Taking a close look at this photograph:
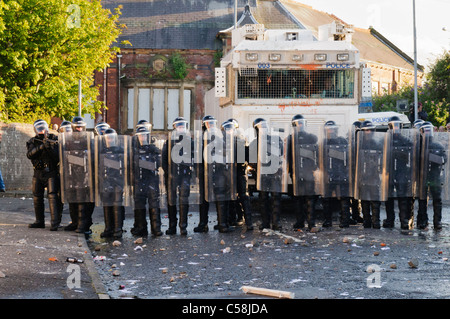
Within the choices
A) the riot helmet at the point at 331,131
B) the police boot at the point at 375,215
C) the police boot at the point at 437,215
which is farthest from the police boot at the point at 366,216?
the riot helmet at the point at 331,131

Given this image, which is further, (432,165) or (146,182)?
(432,165)

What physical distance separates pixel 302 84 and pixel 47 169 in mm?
5975

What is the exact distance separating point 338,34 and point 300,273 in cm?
869

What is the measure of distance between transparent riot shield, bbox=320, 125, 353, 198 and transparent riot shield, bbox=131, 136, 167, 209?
296 centimetres

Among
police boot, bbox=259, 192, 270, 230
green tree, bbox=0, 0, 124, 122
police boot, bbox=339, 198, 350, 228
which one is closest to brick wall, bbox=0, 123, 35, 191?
green tree, bbox=0, 0, 124, 122

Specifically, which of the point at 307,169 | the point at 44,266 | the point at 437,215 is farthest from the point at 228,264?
the point at 437,215

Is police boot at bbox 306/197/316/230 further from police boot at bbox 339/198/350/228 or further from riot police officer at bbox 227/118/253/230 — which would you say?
riot police officer at bbox 227/118/253/230

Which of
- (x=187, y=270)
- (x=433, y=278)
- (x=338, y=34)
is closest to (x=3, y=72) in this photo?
(x=338, y=34)

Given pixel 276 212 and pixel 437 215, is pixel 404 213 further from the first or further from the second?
pixel 276 212

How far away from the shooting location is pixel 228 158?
1266cm

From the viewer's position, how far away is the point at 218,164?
12.6 meters

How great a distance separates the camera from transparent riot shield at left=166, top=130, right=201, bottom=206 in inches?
487

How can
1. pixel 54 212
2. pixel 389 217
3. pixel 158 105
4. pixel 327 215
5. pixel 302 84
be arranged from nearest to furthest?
pixel 54 212 → pixel 389 217 → pixel 327 215 → pixel 302 84 → pixel 158 105

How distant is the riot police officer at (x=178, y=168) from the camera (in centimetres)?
1237
